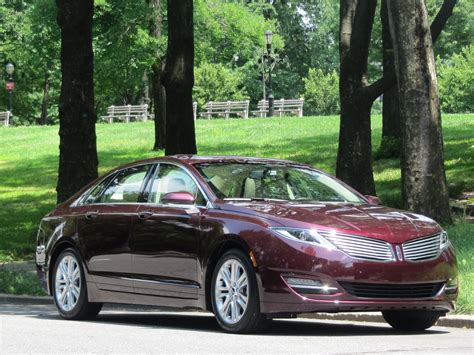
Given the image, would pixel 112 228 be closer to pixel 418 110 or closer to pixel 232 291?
pixel 232 291

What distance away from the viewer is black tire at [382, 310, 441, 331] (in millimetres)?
10812

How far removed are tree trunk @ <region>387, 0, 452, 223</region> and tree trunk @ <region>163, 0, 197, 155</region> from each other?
503 cm

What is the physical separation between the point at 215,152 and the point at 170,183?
2506 centimetres

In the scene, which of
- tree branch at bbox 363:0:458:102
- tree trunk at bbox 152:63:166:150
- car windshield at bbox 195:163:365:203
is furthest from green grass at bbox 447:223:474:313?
tree trunk at bbox 152:63:166:150

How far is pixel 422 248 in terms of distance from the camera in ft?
33.4

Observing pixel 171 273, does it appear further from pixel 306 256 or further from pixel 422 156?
pixel 422 156

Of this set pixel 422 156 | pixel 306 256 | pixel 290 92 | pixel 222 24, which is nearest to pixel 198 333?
pixel 306 256

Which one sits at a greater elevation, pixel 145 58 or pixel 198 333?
pixel 145 58

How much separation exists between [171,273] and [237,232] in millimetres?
1109

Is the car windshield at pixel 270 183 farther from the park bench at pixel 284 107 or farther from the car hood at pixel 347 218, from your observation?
the park bench at pixel 284 107

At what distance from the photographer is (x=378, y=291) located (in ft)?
32.5

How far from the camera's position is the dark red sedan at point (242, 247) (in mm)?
9836

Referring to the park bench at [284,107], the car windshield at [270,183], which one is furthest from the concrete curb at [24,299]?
the park bench at [284,107]

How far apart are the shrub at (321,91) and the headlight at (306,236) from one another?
80.0m
